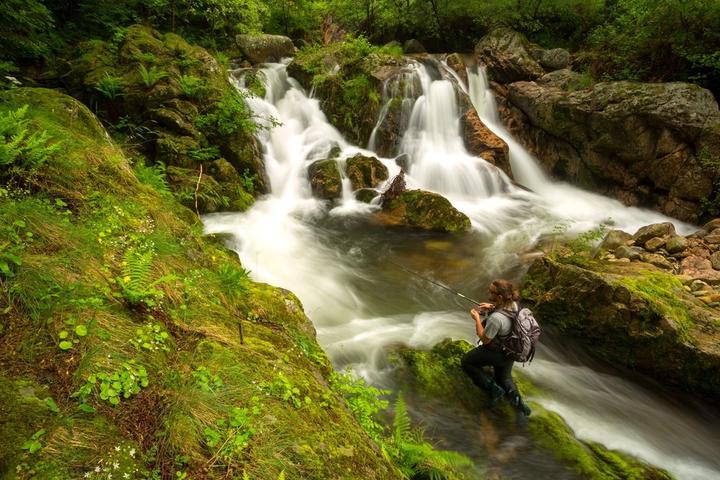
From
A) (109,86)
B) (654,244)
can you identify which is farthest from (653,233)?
(109,86)

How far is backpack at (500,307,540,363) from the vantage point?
14.5 feet

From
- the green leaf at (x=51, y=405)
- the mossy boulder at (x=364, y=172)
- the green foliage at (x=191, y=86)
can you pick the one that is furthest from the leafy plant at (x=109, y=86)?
the green leaf at (x=51, y=405)

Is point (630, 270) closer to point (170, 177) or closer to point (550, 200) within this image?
point (550, 200)

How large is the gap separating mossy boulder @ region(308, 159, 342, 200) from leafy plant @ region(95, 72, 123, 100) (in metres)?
5.55

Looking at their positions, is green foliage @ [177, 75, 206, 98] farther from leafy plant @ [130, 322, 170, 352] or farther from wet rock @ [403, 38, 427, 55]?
wet rock @ [403, 38, 427, 55]

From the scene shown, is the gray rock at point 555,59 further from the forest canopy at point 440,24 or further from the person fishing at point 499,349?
the person fishing at point 499,349

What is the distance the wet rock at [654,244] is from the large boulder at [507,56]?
9788mm

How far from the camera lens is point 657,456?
4414 mm

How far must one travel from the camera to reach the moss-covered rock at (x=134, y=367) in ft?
5.43

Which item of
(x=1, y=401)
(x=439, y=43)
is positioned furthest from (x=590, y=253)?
(x=439, y=43)

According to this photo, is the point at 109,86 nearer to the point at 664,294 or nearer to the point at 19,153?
the point at 19,153

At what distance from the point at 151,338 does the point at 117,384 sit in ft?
1.38

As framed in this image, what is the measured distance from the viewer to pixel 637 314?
5816 millimetres

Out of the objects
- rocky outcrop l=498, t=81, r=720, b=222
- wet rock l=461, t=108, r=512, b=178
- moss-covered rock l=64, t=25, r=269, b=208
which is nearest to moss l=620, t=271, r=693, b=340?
rocky outcrop l=498, t=81, r=720, b=222
